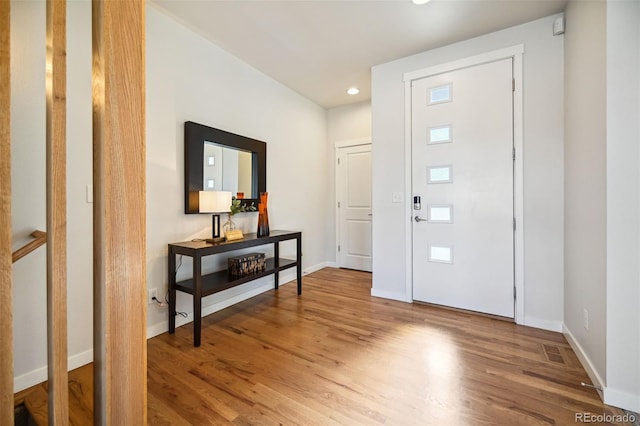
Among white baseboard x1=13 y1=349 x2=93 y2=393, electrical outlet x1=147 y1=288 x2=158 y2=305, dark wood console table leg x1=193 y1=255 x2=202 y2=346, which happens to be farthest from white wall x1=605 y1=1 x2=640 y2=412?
white baseboard x1=13 y1=349 x2=93 y2=393

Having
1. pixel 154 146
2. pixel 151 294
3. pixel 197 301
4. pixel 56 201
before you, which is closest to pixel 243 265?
pixel 197 301

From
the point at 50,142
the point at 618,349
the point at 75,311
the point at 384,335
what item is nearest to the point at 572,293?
the point at 618,349

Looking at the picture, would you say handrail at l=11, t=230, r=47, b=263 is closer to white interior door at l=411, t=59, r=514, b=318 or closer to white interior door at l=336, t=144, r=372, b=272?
white interior door at l=411, t=59, r=514, b=318

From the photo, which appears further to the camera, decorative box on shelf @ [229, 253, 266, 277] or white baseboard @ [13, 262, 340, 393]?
decorative box on shelf @ [229, 253, 266, 277]

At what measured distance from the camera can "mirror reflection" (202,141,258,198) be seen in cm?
267

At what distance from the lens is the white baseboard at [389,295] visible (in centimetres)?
308

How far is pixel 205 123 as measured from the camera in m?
2.68

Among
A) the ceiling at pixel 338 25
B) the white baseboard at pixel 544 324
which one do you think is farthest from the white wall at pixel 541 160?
the ceiling at pixel 338 25

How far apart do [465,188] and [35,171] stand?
3.27 m

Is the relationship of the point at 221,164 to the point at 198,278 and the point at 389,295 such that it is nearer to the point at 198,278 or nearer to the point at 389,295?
the point at 198,278

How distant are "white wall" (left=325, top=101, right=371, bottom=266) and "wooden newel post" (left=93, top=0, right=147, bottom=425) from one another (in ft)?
12.4

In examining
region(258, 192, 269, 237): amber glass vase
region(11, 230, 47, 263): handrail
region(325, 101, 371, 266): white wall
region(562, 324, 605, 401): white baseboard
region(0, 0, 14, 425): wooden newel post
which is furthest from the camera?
region(325, 101, 371, 266): white wall

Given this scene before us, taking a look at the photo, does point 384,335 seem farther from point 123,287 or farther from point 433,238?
point 123,287

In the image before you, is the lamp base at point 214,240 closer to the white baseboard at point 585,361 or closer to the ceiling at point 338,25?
the ceiling at point 338,25
